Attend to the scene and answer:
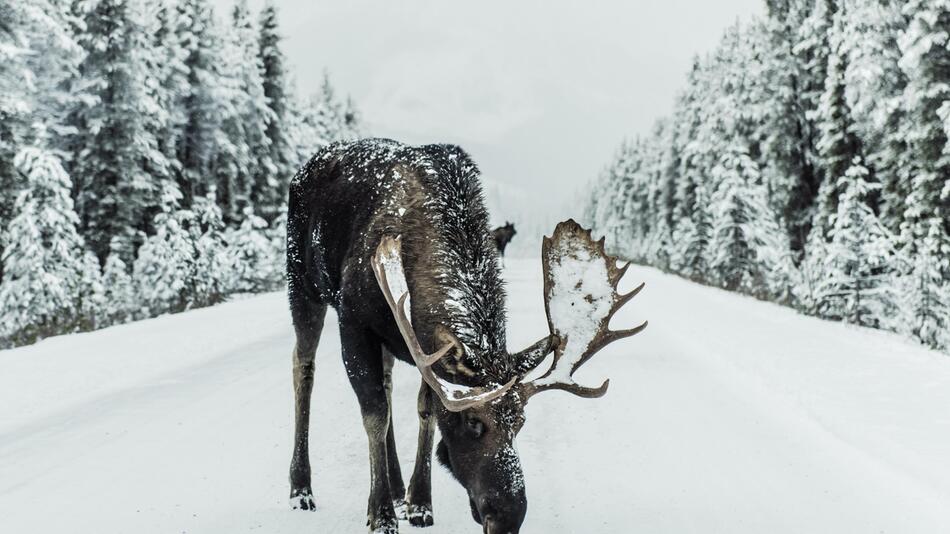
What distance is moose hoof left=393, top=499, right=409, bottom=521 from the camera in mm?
4293

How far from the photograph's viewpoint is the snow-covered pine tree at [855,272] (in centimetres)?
1339

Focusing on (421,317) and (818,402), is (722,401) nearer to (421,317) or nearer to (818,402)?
(818,402)

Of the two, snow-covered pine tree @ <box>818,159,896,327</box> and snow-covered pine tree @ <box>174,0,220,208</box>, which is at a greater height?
snow-covered pine tree @ <box>174,0,220,208</box>

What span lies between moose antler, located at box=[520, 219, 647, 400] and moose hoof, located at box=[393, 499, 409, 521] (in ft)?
4.59

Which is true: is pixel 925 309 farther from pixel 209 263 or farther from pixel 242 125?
pixel 242 125

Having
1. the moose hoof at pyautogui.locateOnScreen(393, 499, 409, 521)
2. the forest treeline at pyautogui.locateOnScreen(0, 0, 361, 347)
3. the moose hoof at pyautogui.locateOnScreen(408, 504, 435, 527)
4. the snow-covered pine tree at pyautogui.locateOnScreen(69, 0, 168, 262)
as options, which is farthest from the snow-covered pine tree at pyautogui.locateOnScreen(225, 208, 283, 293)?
the moose hoof at pyautogui.locateOnScreen(408, 504, 435, 527)

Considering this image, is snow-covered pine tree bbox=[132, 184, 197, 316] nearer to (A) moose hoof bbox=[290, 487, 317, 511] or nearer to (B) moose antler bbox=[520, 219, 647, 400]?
(A) moose hoof bbox=[290, 487, 317, 511]

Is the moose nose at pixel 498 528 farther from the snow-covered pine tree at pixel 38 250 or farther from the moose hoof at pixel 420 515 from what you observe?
the snow-covered pine tree at pixel 38 250

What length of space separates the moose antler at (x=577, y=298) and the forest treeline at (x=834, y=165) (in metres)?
9.97

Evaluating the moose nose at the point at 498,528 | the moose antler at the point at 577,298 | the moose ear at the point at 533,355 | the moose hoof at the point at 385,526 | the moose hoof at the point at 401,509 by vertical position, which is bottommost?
the moose hoof at the point at 401,509

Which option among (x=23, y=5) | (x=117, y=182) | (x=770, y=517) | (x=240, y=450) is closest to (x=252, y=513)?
(x=240, y=450)

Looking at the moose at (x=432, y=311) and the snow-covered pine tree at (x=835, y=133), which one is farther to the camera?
the snow-covered pine tree at (x=835, y=133)

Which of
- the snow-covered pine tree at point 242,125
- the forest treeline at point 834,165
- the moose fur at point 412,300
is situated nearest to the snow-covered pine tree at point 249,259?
the snow-covered pine tree at point 242,125

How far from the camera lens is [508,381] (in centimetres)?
314
